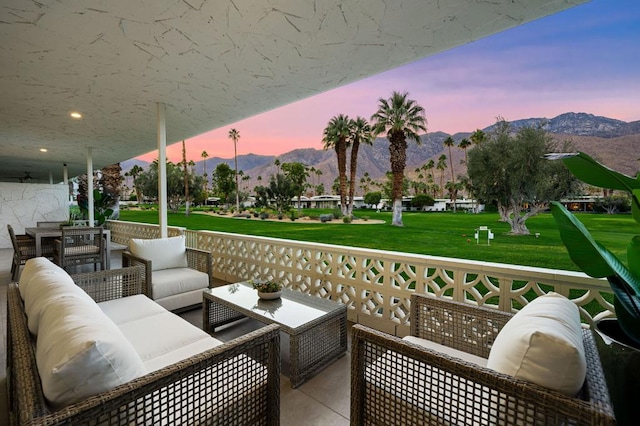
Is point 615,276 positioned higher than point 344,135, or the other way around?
point 344,135

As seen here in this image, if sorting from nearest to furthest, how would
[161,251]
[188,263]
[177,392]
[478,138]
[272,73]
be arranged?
[177,392] → [272,73] → [161,251] → [188,263] → [478,138]

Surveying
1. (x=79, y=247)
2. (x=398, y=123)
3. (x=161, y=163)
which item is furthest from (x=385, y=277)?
(x=398, y=123)

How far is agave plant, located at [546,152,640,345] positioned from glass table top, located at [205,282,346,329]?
166 cm

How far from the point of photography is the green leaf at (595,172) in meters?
1.34

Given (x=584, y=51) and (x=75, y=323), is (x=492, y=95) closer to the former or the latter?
(x=584, y=51)

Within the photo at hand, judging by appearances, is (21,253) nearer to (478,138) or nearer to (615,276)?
(615,276)

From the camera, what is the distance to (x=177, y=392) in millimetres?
1219

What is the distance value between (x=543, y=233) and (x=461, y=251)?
188 inches

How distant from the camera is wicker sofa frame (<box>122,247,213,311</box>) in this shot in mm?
2979

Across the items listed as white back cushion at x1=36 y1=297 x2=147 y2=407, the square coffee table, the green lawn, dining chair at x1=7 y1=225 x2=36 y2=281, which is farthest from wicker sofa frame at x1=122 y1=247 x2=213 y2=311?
the green lawn

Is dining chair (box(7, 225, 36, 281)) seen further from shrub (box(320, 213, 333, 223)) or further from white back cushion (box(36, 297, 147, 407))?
shrub (box(320, 213, 333, 223))

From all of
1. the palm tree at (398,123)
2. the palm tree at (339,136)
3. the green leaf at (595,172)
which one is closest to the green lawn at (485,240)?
the palm tree at (398,123)

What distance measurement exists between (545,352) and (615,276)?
0.69 meters

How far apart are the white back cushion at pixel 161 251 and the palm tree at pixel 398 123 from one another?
15.7 m
